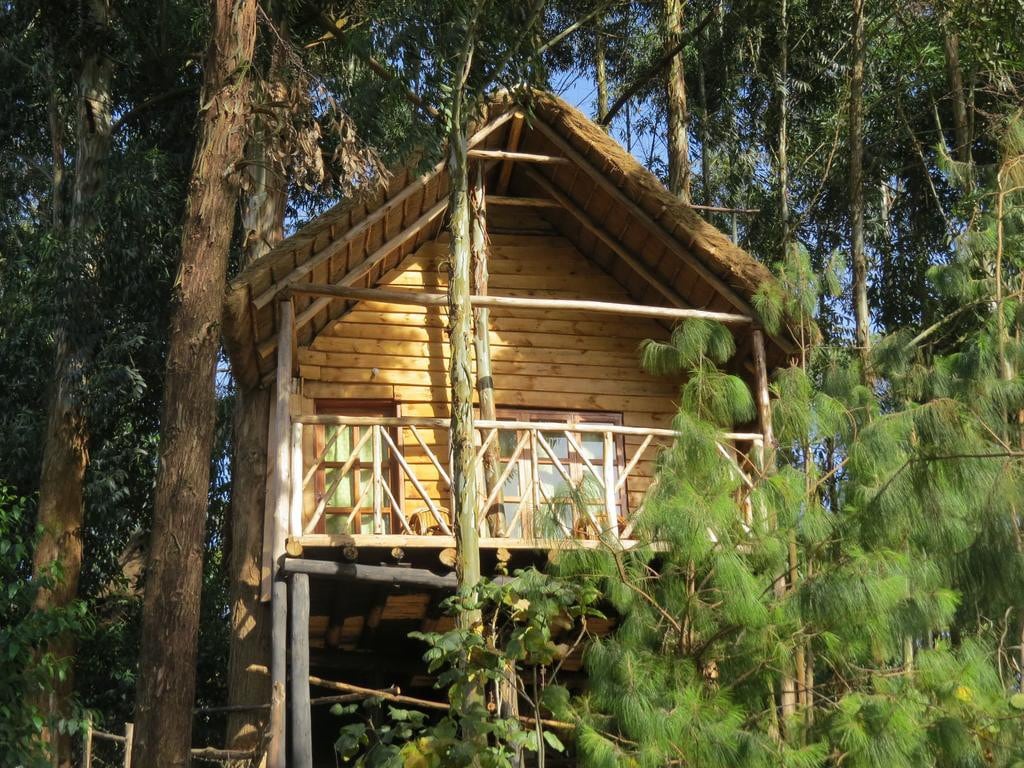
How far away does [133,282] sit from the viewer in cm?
1573

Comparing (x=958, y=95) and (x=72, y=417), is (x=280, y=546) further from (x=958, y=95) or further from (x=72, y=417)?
(x=958, y=95)

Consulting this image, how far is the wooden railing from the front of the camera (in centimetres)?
930

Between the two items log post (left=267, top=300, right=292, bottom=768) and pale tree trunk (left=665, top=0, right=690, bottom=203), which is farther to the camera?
pale tree trunk (left=665, top=0, right=690, bottom=203)

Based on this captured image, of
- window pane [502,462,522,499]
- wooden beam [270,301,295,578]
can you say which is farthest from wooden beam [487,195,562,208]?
wooden beam [270,301,295,578]

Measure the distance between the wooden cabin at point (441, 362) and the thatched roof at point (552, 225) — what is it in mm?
18

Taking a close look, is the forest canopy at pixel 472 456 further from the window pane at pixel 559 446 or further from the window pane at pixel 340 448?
the window pane at pixel 340 448

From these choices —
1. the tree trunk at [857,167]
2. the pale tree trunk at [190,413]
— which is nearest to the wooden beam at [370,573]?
the pale tree trunk at [190,413]

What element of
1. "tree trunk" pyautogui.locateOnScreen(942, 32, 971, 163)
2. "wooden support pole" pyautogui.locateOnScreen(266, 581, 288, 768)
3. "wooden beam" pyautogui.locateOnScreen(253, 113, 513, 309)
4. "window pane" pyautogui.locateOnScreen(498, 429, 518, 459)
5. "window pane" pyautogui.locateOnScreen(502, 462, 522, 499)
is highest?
"tree trunk" pyautogui.locateOnScreen(942, 32, 971, 163)

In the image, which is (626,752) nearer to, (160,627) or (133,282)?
(160,627)

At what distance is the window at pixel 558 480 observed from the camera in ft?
29.1

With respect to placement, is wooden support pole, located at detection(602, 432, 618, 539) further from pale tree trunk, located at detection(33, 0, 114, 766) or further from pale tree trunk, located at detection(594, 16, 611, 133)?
pale tree trunk, located at detection(594, 16, 611, 133)

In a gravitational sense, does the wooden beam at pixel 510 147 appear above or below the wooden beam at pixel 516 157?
above

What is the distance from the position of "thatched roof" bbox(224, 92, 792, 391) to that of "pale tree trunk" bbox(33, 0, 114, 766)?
12.9 ft

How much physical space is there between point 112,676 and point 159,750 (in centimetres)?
835
